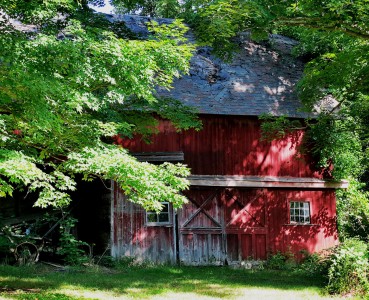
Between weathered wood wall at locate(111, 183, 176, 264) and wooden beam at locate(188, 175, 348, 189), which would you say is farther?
wooden beam at locate(188, 175, 348, 189)

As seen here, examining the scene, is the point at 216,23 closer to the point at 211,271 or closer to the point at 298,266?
the point at 211,271

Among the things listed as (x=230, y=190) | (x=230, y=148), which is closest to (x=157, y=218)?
(x=230, y=190)

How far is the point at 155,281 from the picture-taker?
12398 mm

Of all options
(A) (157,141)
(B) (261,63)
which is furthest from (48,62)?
(B) (261,63)

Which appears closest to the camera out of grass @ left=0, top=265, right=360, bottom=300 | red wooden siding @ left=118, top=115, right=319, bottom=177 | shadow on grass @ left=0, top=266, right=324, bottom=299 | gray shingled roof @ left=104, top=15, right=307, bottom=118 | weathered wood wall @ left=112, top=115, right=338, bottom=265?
grass @ left=0, top=265, right=360, bottom=300

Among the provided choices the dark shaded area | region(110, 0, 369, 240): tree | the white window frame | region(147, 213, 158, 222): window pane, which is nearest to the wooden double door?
region(147, 213, 158, 222): window pane

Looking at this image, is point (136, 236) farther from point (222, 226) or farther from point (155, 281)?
point (155, 281)

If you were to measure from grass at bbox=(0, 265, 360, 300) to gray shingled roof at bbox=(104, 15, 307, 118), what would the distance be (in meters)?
5.51

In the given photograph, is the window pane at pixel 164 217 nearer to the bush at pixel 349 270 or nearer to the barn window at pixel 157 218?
the barn window at pixel 157 218

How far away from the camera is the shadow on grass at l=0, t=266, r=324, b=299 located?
11.0 metres

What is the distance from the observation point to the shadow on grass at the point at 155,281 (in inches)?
432

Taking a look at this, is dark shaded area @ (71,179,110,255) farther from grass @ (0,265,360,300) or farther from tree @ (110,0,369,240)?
tree @ (110,0,369,240)

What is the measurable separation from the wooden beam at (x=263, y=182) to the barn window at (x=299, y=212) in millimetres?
763

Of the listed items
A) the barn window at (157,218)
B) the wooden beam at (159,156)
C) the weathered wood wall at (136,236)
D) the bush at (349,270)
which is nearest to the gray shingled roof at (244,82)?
the wooden beam at (159,156)
